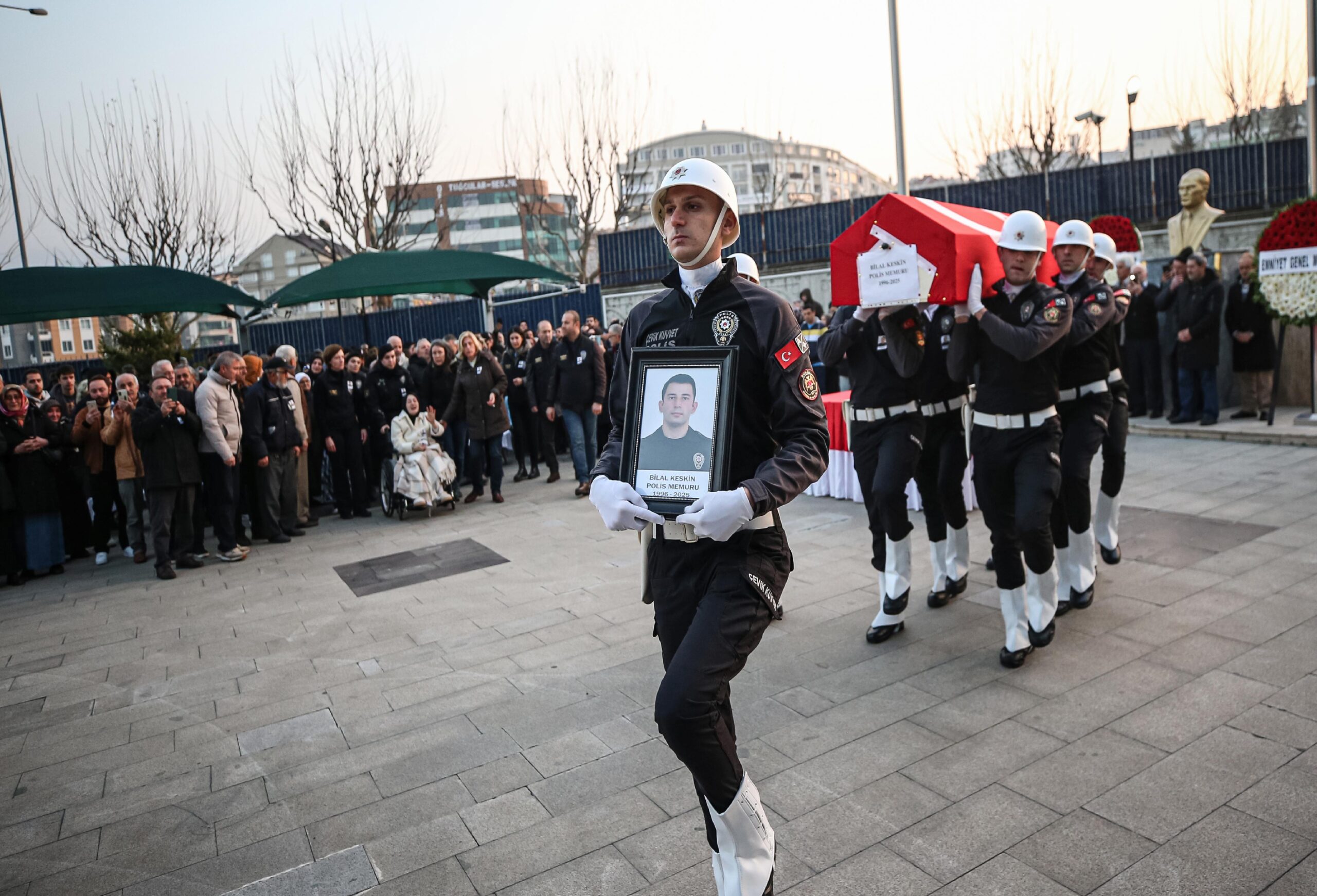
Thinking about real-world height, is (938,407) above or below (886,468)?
above

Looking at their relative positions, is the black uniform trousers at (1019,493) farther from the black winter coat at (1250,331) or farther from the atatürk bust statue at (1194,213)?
the atatürk bust statue at (1194,213)

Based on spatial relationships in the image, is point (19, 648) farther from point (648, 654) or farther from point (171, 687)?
point (648, 654)

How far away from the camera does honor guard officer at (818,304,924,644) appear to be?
537 centimetres

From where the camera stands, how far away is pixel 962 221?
17.7 feet

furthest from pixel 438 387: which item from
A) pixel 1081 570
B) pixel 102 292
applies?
pixel 1081 570

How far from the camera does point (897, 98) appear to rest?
12375 mm

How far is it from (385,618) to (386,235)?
22960mm

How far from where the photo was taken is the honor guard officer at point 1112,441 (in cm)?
616

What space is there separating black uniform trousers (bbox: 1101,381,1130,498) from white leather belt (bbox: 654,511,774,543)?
4245 mm

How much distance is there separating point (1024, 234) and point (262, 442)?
26.5 feet

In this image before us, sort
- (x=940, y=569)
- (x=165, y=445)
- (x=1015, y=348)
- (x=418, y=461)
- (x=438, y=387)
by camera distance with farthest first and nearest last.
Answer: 1. (x=438, y=387)
2. (x=418, y=461)
3. (x=165, y=445)
4. (x=940, y=569)
5. (x=1015, y=348)

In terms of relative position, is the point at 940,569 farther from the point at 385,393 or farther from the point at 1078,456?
the point at 385,393

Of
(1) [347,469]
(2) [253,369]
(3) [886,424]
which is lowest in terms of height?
(1) [347,469]

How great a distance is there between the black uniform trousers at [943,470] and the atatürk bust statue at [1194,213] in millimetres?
8606
